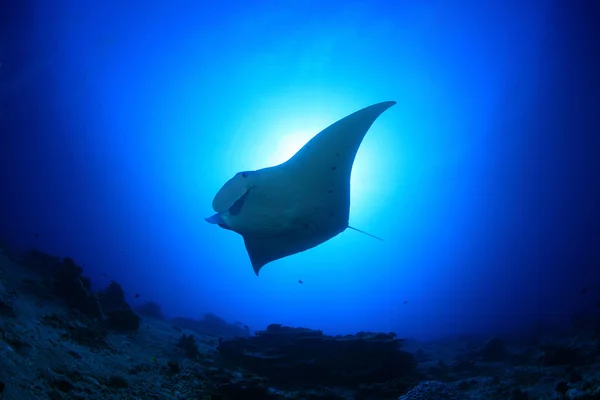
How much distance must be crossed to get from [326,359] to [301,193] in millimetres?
4559

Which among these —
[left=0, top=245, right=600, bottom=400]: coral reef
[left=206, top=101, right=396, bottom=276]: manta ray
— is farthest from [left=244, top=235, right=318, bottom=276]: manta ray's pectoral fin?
[left=0, top=245, right=600, bottom=400]: coral reef

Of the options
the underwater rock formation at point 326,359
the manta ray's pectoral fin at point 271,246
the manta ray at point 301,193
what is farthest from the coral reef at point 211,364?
the manta ray at point 301,193

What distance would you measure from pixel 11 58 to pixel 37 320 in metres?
20.0

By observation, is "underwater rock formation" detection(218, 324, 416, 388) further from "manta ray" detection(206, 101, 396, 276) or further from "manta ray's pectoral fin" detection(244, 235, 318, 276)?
"manta ray" detection(206, 101, 396, 276)

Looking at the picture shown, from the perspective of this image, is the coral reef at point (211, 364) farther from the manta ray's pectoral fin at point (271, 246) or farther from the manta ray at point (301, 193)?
the manta ray at point (301, 193)

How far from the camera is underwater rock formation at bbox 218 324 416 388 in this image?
6406 millimetres

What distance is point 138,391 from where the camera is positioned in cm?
453

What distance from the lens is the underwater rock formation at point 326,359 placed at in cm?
641

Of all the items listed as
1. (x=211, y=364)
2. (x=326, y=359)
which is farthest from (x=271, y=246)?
(x=211, y=364)

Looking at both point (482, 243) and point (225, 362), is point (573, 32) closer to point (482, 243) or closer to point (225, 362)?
point (225, 362)

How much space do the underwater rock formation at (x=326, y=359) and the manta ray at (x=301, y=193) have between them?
3.51m

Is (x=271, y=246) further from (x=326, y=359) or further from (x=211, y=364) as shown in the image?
(x=211, y=364)

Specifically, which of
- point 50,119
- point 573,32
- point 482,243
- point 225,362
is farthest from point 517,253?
point 50,119

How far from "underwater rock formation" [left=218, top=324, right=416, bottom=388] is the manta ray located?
11.5 ft
